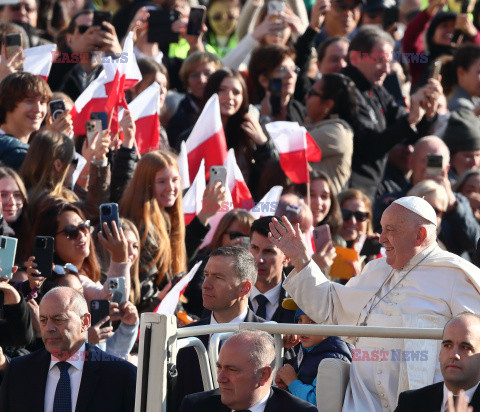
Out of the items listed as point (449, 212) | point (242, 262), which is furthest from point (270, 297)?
point (449, 212)

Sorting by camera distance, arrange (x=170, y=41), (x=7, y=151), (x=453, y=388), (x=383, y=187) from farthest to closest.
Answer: (x=170, y=41), (x=383, y=187), (x=7, y=151), (x=453, y=388)

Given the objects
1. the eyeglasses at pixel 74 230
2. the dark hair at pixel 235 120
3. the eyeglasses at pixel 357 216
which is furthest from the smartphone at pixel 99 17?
the eyeglasses at pixel 74 230

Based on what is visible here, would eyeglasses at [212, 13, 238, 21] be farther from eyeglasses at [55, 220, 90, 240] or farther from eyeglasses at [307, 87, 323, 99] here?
eyeglasses at [55, 220, 90, 240]

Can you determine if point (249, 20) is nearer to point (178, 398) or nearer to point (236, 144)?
point (236, 144)

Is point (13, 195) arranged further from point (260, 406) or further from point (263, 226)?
point (260, 406)

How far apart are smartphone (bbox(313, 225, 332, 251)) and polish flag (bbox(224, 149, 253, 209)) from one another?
105cm

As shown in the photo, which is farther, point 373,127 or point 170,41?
point 170,41

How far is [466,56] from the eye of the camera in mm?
13344

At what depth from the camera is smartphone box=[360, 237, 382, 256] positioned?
10.0 m

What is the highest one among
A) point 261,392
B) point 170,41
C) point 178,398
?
point 170,41

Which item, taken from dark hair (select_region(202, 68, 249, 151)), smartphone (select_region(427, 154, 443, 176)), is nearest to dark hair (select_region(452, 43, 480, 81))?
smartphone (select_region(427, 154, 443, 176))

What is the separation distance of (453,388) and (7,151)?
4762mm

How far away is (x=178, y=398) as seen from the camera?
716 centimetres

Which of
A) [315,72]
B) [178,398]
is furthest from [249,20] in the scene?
[178,398]
